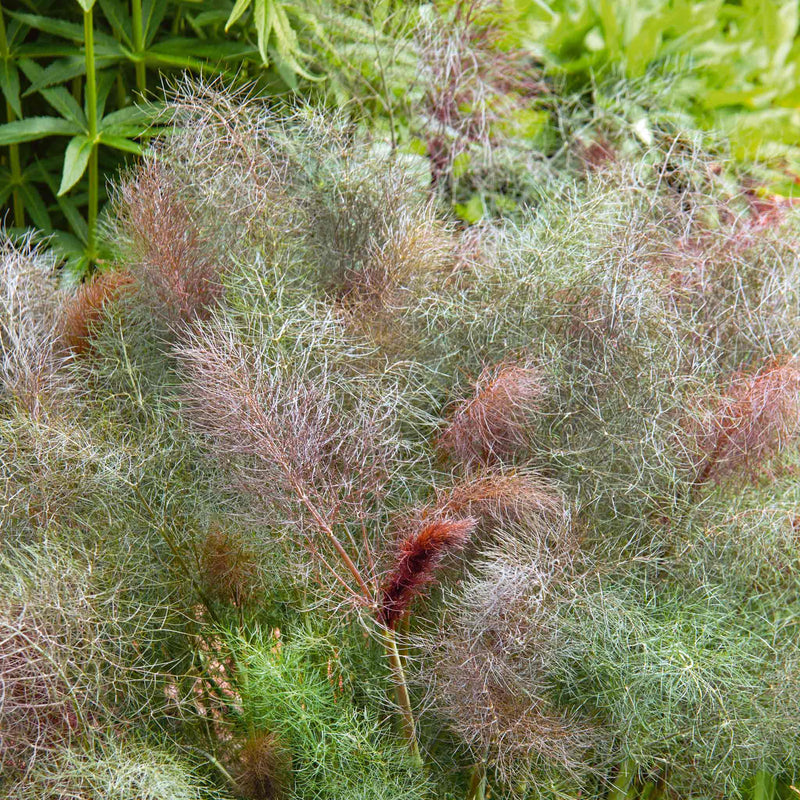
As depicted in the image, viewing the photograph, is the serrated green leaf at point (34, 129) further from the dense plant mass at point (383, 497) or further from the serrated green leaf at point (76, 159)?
the dense plant mass at point (383, 497)

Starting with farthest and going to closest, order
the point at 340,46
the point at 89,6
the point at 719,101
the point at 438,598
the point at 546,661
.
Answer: the point at 719,101 → the point at 340,46 → the point at 89,6 → the point at 438,598 → the point at 546,661

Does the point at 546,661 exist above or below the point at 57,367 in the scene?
below

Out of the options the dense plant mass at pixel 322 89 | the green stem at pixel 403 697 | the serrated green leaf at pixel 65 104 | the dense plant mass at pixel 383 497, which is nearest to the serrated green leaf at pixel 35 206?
the dense plant mass at pixel 322 89

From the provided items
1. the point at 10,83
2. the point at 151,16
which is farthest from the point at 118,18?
the point at 10,83

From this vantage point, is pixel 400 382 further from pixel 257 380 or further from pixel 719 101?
pixel 719 101

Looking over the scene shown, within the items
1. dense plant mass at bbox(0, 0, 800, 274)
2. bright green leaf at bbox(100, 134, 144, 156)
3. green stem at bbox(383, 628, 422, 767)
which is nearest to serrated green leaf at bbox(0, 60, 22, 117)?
dense plant mass at bbox(0, 0, 800, 274)

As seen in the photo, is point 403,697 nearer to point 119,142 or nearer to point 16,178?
point 119,142

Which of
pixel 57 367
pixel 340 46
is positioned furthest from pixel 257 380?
pixel 340 46
